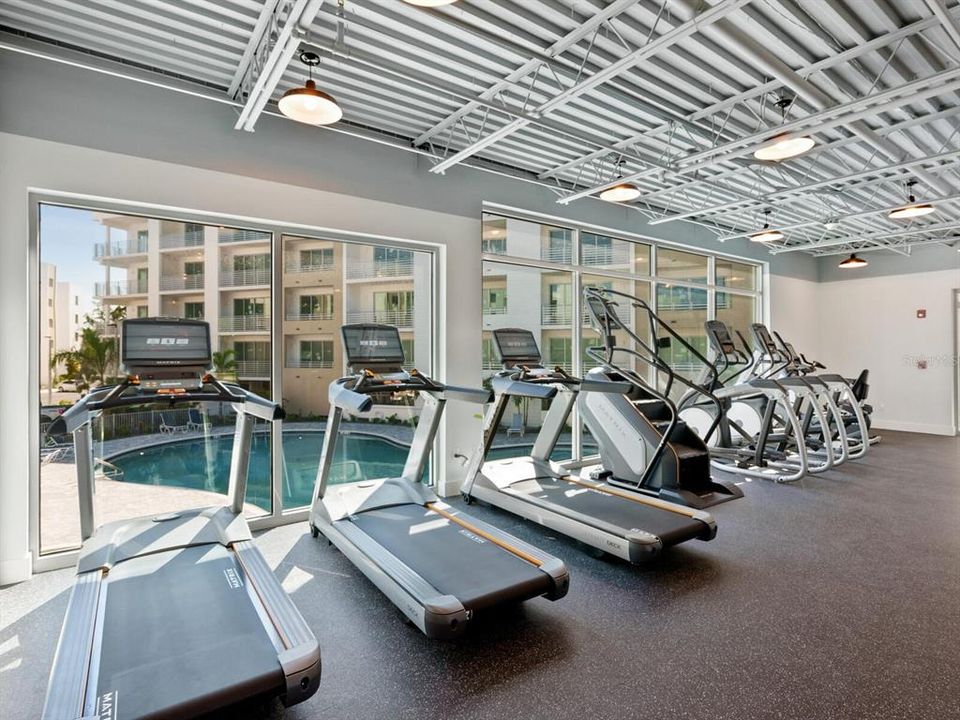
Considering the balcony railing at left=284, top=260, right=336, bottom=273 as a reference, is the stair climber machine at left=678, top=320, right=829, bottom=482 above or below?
below

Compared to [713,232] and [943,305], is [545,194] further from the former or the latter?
[943,305]

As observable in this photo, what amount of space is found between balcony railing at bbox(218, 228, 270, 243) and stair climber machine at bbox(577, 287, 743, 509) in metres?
3.12

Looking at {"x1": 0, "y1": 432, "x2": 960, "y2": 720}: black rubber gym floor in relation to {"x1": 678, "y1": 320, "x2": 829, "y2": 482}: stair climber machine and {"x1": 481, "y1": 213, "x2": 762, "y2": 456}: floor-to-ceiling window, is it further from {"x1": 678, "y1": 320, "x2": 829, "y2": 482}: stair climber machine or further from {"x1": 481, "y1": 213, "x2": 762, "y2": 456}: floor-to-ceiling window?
{"x1": 481, "y1": 213, "x2": 762, "y2": 456}: floor-to-ceiling window

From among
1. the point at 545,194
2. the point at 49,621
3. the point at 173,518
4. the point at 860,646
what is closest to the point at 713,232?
the point at 545,194

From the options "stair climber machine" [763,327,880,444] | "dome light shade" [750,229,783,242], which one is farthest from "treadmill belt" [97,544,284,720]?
"dome light shade" [750,229,783,242]

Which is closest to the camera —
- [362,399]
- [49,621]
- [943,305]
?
[49,621]

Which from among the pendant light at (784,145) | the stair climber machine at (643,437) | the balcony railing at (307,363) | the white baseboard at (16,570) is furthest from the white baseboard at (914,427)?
the white baseboard at (16,570)

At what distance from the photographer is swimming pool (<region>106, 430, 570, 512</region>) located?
425 centimetres

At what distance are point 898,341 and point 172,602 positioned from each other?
40.1 ft

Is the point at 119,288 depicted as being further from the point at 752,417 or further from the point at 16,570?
the point at 752,417

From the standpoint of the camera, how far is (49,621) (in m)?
2.91

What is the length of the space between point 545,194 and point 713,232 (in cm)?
393

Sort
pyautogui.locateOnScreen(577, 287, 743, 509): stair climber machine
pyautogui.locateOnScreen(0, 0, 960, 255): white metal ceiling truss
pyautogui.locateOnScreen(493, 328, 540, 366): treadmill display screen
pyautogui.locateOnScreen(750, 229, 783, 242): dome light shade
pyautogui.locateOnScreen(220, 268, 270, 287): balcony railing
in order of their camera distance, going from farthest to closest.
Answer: pyautogui.locateOnScreen(750, 229, 783, 242): dome light shade, pyautogui.locateOnScreen(493, 328, 540, 366): treadmill display screen, pyautogui.locateOnScreen(577, 287, 743, 509): stair climber machine, pyautogui.locateOnScreen(220, 268, 270, 287): balcony railing, pyautogui.locateOnScreen(0, 0, 960, 255): white metal ceiling truss

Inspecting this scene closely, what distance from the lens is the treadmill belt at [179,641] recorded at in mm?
1835
